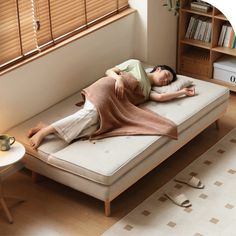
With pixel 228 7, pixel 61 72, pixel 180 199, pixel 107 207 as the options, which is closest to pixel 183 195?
pixel 180 199

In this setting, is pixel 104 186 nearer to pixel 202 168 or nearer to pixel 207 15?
pixel 202 168

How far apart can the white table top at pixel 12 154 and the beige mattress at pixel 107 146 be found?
15 centimetres

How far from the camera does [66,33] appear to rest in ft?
10.7

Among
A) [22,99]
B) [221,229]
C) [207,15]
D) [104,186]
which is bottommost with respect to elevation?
[221,229]

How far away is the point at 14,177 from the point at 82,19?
1.31 meters

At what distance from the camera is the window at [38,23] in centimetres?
274

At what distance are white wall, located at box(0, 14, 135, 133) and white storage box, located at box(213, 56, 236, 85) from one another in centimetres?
81

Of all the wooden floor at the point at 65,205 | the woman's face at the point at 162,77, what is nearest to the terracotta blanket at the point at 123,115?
the woman's face at the point at 162,77

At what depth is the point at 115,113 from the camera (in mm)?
2863

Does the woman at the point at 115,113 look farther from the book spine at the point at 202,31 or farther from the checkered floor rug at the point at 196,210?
the book spine at the point at 202,31

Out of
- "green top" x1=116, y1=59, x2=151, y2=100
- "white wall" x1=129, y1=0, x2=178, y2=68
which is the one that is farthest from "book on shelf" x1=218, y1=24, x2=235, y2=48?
"green top" x1=116, y1=59, x2=151, y2=100

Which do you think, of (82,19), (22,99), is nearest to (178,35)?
(82,19)

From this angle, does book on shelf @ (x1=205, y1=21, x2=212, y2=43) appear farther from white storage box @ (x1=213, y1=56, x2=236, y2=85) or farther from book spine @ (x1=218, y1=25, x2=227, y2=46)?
white storage box @ (x1=213, y1=56, x2=236, y2=85)

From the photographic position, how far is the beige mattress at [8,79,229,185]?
2.45m
